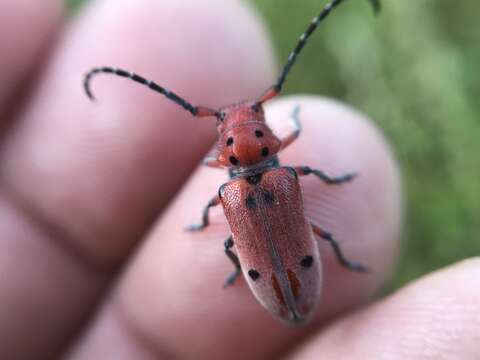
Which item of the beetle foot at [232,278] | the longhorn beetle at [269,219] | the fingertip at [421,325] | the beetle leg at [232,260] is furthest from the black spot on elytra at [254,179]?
the fingertip at [421,325]

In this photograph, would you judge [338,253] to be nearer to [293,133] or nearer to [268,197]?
[268,197]

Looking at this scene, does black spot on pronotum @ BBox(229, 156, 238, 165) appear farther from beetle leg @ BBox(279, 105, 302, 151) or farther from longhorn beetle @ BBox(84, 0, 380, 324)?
beetle leg @ BBox(279, 105, 302, 151)

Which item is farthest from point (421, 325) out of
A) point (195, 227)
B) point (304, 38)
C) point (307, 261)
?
point (304, 38)

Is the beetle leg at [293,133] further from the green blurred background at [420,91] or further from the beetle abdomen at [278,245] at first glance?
the green blurred background at [420,91]

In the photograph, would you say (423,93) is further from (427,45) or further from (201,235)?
(201,235)

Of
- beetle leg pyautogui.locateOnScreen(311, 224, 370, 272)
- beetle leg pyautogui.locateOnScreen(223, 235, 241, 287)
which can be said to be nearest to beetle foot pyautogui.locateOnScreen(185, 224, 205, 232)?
beetle leg pyautogui.locateOnScreen(223, 235, 241, 287)

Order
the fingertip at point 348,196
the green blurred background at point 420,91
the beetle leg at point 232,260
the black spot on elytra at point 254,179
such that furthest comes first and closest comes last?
1. the green blurred background at point 420,91
2. the fingertip at point 348,196
3. the beetle leg at point 232,260
4. the black spot on elytra at point 254,179
